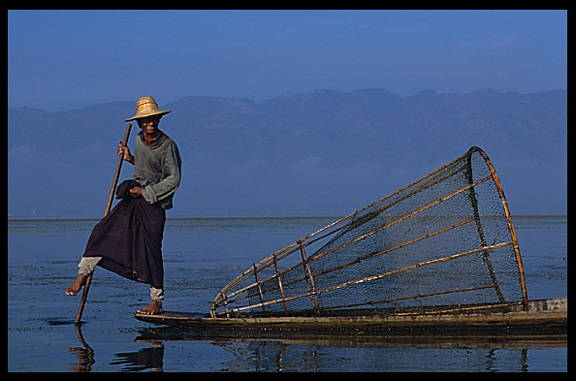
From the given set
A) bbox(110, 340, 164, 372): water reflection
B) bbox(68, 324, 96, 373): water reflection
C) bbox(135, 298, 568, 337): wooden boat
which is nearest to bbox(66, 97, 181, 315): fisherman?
bbox(135, 298, 568, 337): wooden boat

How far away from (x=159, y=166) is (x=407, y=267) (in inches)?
104

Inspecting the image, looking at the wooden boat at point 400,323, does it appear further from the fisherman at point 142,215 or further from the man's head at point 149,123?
the man's head at point 149,123

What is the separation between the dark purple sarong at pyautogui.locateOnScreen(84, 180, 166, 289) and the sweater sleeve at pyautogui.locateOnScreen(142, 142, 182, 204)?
0.49 ft

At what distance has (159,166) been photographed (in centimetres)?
873

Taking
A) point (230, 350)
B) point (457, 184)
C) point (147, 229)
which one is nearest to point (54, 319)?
point (147, 229)

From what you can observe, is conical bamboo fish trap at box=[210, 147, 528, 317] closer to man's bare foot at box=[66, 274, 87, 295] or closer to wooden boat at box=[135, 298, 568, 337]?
wooden boat at box=[135, 298, 568, 337]

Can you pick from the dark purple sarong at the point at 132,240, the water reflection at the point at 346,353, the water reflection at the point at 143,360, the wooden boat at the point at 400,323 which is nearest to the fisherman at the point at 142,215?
the dark purple sarong at the point at 132,240

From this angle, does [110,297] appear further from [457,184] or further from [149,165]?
[457,184]

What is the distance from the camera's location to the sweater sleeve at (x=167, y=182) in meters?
8.64

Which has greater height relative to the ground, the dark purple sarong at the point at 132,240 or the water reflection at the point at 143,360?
the dark purple sarong at the point at 132,240

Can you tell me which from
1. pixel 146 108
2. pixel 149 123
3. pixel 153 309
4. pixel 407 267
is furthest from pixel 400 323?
pixel 146 108

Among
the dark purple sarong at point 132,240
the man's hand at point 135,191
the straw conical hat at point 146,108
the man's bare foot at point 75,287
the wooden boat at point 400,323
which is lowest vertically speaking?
the wooden boat at point 400,323

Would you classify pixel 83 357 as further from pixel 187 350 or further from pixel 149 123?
pixel 149 123
